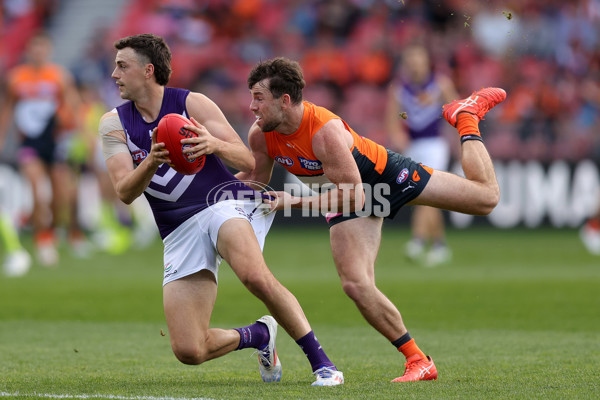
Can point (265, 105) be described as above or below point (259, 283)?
above

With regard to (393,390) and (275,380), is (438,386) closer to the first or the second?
(393,390)

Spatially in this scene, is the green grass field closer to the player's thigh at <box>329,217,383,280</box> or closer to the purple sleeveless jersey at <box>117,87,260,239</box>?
the player's thigh at <box>329,217,383,280</box>

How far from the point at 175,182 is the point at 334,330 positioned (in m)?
3.04

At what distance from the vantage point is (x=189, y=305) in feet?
20.3

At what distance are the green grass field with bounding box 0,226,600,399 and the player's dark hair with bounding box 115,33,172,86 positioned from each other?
2019 millimetres

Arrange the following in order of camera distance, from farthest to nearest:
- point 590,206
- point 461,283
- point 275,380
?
point 590,206 < point 461,283 < point 275,380

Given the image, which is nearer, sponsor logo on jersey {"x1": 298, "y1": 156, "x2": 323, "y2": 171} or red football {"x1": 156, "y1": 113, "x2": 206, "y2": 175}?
red football {"x1": 156, "y1": 113, "x2": 206, "y2": 175}

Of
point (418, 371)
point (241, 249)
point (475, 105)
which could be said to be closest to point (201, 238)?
point (241, 249)

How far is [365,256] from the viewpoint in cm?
644

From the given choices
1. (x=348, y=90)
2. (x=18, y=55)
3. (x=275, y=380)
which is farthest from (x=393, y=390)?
(x=18, y=55)

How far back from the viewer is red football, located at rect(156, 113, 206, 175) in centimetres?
572

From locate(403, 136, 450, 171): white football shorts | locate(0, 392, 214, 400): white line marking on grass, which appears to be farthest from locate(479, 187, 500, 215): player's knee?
locate(403, 136, 450, 171): white football shorts

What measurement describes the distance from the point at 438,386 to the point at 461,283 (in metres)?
6.18

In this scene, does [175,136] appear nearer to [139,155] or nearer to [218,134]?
[218,134]
